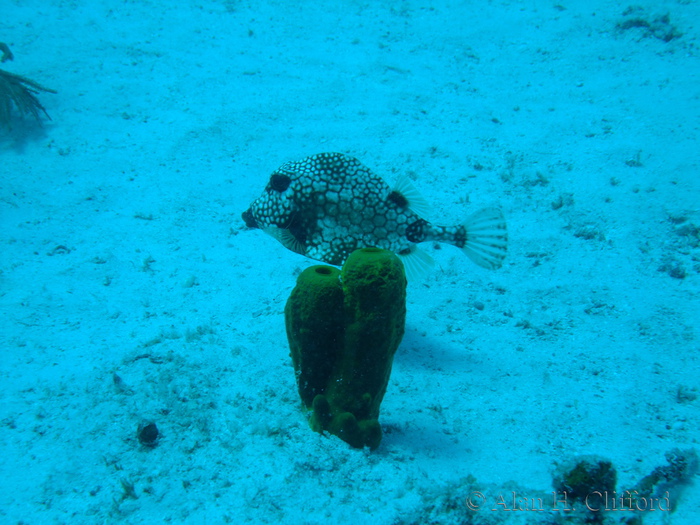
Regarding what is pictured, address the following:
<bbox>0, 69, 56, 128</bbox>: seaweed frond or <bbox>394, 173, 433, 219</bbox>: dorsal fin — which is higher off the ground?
<bbox>0, 69, 56, 128</bbox>: seaweed frond

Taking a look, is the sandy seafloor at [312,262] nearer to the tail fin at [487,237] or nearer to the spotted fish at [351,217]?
the tail fin at [487,237]

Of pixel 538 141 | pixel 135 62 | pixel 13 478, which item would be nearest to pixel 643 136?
pixel 538 141

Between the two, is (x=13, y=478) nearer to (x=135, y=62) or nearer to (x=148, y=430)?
(x=148, y=430)

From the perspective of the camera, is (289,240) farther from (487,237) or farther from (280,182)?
(487,237)

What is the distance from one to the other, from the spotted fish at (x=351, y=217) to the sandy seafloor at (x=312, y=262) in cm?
92

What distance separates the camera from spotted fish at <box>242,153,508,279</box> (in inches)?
150

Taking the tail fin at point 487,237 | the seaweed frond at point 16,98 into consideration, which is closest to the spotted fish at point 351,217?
the tail fin at point 487,237

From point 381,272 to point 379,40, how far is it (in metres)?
8.79

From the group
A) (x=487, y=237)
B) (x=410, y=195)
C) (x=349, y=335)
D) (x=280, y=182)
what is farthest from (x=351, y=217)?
(x=349, y=335)

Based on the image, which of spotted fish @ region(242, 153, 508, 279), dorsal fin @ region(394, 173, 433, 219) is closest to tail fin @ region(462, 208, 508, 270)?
spotted fish @ region(242, 153, 508, 279)

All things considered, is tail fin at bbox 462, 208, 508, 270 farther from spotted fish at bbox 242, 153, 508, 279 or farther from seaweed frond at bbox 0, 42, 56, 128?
seaweed frond at bbox 0, 42, 56, 128

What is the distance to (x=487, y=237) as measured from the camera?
3.83m

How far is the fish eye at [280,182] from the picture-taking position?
391 cm

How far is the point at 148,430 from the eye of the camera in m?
2.68
